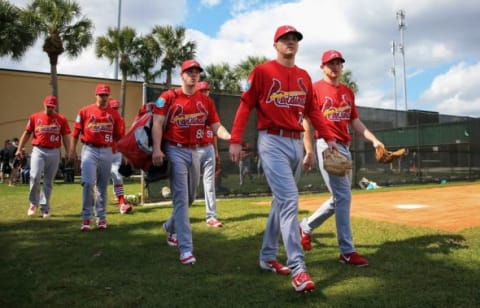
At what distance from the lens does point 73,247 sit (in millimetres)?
5059

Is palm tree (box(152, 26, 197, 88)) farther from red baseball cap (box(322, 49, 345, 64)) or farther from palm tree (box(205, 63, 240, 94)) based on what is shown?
red baseball cap (box(322, 49, 345, 64))

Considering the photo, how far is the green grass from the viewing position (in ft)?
10.4

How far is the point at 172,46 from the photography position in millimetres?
30875

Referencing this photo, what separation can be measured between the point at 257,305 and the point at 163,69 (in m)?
29.8

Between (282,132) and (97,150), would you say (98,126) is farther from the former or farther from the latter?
(282,132)

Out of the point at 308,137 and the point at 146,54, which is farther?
the point at 146,54

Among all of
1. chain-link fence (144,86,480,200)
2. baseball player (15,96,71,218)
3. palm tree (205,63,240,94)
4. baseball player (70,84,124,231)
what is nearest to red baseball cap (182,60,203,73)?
baseball player (70,84,124,231)

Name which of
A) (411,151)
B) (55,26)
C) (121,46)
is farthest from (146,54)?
(411,151)

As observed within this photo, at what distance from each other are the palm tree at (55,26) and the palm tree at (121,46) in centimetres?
413

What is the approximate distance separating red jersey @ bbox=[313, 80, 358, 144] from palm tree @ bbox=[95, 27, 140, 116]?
26314 mm

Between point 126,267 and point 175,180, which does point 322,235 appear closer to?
point 175,180

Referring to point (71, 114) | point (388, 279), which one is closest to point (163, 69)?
point (71, 114)

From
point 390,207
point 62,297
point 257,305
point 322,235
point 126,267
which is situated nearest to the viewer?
point 257,305

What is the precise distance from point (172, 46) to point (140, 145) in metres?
27.8
